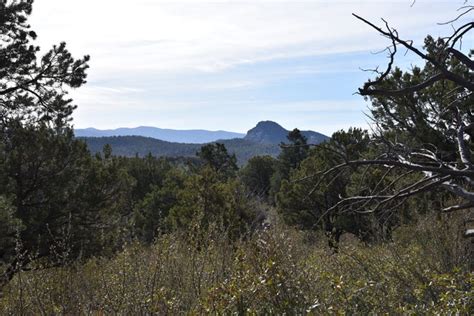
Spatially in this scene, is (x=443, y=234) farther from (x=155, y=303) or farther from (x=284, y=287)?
(x=155, y=303)

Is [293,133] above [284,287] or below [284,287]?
above

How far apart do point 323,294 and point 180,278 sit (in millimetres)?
1530

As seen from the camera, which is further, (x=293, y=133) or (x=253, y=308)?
(x=293, y=133)

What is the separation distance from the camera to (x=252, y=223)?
22.3 feet

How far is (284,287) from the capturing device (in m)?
3.80

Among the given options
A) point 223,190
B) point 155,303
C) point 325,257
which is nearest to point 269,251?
point 155,303

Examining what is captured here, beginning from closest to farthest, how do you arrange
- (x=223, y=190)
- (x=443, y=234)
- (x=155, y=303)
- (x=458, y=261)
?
(x=155, y=303), (x=458, y=261), (x=443, y=234), (x=223, y=190)

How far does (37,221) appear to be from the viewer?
12.4m

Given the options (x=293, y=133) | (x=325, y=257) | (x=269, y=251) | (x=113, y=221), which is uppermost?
(x=293, y=133)

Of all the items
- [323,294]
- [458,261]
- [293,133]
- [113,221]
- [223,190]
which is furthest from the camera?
[293,133]

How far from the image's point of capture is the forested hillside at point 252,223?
3645 mm

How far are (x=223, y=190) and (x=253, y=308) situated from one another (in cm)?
1392

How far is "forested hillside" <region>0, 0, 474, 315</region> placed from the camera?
12.0 feet

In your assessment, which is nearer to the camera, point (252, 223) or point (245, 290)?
point (245, 290)
